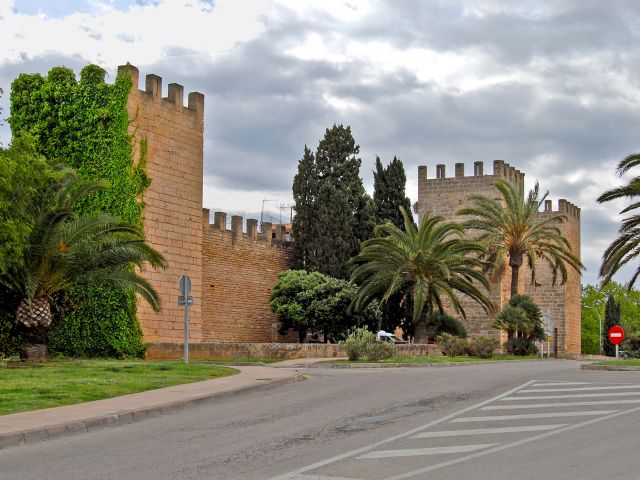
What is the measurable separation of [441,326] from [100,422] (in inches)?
1247

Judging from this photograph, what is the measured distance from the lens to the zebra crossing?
9.02 m

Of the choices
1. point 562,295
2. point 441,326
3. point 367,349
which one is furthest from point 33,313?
point 562,295

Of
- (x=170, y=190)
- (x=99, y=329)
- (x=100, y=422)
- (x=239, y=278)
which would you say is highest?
(x=170, y=190)

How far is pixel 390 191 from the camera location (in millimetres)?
51625

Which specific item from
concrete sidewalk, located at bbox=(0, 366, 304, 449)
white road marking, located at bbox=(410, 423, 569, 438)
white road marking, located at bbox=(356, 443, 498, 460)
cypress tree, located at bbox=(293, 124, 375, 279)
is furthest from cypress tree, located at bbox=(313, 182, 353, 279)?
white road marking, located at bbox=(356, 443, 498, 460)

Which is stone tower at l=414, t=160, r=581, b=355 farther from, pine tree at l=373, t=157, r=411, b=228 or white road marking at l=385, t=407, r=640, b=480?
white road marking at l=385, t=407, r=640, b=480

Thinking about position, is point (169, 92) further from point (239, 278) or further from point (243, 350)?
point (239, 278)

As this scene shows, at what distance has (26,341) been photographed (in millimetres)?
25078

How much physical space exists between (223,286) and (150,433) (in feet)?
105

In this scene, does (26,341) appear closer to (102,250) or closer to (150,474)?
(102,250)

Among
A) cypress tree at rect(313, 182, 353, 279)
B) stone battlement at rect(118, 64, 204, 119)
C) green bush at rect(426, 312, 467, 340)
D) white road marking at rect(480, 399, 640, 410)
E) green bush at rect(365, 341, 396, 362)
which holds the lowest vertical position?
white road marking at rect(480, 399, 640, 410)

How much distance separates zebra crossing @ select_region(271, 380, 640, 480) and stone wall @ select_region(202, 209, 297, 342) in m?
26.4

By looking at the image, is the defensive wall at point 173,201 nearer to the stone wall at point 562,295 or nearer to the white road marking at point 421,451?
the white road marking at point 421,451

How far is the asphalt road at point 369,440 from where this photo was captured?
29.5 ft
